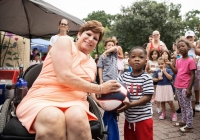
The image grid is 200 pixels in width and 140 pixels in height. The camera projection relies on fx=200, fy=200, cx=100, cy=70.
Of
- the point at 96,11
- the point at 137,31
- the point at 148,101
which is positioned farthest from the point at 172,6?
the point at 148,101

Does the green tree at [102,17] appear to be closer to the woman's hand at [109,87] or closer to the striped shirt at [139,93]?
the striped shirt at [139,93]

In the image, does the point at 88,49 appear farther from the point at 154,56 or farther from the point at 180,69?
the point at 154,56

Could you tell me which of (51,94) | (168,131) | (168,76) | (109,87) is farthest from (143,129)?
(168,76)

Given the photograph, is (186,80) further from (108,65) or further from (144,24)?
(144,24)

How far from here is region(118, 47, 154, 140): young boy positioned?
1997 mm

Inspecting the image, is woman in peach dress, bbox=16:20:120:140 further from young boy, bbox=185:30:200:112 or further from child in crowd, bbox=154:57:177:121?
young boy, bbox=185:30:200:112

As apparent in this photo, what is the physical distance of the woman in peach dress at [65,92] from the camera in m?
1.49

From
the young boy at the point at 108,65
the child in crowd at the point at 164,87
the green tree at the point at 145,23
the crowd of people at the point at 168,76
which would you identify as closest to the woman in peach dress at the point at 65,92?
the crowd of people at the point at 168,76

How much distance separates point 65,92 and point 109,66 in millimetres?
2306

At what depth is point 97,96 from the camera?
197cm

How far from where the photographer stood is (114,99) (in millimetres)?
1847

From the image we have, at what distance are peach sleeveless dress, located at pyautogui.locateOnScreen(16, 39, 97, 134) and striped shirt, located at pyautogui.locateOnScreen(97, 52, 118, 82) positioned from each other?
199 cm

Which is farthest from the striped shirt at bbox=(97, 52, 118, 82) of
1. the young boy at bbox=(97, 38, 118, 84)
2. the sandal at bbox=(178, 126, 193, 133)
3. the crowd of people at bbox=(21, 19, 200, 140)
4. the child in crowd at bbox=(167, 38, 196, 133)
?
the crowd of people at bbox=(21, 19, 200, 140)

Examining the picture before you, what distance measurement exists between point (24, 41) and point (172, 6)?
28.1 metres
